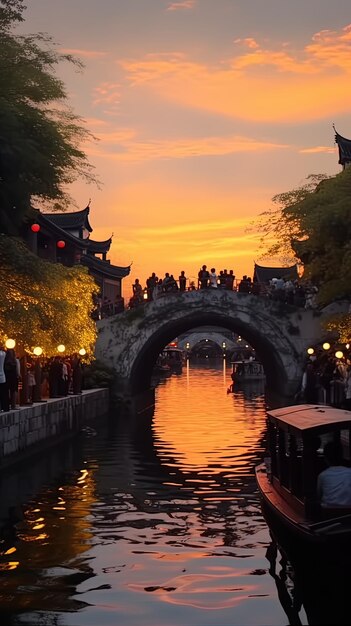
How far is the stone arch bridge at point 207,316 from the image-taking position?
3878cm

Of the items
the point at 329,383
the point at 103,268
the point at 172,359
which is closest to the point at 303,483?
the point at 329,383

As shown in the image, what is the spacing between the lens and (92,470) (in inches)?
776

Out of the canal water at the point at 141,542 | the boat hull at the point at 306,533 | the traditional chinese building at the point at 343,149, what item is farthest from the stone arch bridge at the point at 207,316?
the boat hull at the point at 306,533

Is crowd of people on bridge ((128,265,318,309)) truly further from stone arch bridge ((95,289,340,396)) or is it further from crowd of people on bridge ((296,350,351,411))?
crowd of people on bridge ((296,350,351,411))

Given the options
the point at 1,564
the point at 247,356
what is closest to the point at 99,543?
the point at 1,564

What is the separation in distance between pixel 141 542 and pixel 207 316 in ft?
91.1

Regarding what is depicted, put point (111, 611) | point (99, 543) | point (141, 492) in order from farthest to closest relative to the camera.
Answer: point (141, 492)
point (99, 543)
point (111, 611)

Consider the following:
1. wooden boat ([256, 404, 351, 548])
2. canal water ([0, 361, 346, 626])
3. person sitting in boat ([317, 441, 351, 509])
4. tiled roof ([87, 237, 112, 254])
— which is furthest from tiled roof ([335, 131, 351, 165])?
person sitting in boat ([317, 441, 351, 509])

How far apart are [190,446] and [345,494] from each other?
13.8 m

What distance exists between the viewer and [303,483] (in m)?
Result: 11.0

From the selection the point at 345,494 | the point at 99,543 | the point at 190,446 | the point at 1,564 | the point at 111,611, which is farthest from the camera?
the point at 190,446

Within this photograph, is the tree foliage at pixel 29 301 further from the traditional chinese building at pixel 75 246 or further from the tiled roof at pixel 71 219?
the tiled roof at pixel 71 219

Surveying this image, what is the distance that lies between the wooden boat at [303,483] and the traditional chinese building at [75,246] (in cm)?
2002

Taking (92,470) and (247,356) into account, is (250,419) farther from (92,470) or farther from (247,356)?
(247,356)
